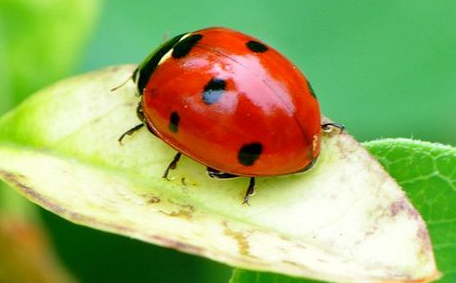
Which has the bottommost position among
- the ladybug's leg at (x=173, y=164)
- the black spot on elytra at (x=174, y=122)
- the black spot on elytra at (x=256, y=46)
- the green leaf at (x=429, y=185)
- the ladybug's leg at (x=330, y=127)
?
the green leaf at (x=429, y=185)

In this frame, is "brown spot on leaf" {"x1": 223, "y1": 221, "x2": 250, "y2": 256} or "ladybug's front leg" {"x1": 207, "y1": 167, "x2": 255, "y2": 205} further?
"ladybug's front leg" {"x1": 207, "y1": 167, "x2": 255, "y2": 205}

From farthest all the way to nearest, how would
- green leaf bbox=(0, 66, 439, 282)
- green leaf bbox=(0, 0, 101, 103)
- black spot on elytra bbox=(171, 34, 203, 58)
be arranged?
1. green leaf bbox=(0, 0, 101, 103)
2. black spot on elytra bbox=(171, 34, 203, 58)
3. green leaf bbox=(0, 66, 439, 282)

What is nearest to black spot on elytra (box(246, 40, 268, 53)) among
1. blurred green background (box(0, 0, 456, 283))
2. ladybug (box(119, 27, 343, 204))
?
ladybug (box(119, 27, 343, 204))

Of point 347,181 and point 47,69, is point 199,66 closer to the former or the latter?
point 347,181

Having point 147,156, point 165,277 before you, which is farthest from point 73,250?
point 147,156

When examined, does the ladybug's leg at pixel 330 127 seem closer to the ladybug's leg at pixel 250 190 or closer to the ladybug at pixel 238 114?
the ladybug at pixel 238 114

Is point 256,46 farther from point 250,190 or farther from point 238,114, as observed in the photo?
point 250,190

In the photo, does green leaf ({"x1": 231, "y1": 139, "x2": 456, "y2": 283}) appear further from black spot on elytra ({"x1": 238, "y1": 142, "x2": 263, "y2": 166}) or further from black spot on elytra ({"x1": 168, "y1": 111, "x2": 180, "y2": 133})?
black spot on elytra ({"x1": 168, "y1": 111, "x2": 180, "y2": 133})

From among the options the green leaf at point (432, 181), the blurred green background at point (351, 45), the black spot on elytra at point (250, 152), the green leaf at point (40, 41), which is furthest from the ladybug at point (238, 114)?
the blurred green background at point (351, 45)
